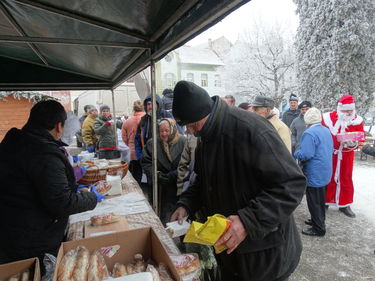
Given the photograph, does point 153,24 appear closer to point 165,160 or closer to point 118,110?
point 165,160

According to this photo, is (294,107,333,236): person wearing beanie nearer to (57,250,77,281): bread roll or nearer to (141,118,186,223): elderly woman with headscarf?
(141,118,186,223): elderly woman with headscarf

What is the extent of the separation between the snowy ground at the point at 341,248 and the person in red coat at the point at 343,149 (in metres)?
0.32

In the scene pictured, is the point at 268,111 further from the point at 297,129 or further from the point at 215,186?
the point at 215,186

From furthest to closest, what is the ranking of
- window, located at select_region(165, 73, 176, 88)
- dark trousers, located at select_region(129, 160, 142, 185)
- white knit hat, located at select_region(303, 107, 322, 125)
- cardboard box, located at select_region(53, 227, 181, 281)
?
window, located at select_region(165, 73, 176, 88)
dark trousers, located at select_region(129, 160, 142, 185)
white knit hat, located at select_region(303, 107, 322, 125)
cardboard box, located at select_region(53, 227, 181, 281)

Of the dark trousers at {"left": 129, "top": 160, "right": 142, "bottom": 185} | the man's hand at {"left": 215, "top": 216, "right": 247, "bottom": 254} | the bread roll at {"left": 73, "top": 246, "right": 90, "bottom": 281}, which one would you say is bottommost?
the dark trousers at {"left": 129, "top": 160, "right": 142, "bottom": 185}

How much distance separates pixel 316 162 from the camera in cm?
359

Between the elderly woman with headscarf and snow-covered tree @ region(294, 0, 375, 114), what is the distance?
33.4 feet

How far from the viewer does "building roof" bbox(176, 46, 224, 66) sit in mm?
28781

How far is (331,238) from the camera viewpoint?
11.9ft

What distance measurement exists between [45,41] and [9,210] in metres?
1.30

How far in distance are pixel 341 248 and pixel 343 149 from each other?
5.33 feet

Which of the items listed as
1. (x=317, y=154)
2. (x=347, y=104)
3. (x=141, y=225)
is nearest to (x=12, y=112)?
(x=141, y=225)

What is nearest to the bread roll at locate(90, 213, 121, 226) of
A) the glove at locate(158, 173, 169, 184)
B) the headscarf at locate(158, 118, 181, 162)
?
the glove at locate(158, 173, 169, 184)

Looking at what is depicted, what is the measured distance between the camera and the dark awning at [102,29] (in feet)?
4.66
